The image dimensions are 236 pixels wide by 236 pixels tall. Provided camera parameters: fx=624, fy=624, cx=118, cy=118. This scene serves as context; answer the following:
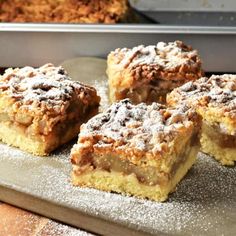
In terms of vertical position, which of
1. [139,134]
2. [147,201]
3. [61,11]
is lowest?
[147,201]

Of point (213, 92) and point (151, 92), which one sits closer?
point (213, 92)

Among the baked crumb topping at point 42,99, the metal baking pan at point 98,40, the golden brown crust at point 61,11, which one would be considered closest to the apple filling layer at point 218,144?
the baked crumb topping at point 42,99

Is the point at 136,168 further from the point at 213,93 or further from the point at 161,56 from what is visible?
the point at 161,56

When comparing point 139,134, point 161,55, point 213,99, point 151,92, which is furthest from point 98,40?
point 139,134

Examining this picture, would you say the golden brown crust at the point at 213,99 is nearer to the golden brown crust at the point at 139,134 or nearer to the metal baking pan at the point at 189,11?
the golden brown crust at the point at 139,134

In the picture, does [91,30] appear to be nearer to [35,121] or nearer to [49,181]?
[35,121]
